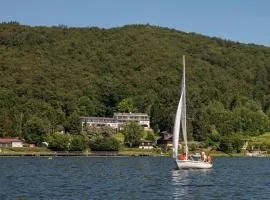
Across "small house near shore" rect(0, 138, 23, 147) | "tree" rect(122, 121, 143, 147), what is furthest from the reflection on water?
"tree" rect(122, 121, 143, 147)

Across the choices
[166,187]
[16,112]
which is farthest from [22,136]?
[166,187]

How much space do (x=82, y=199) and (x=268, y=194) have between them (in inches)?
646

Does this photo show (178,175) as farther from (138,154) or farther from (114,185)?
(138,154)

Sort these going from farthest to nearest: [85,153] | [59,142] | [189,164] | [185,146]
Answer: [59,142] → [85,153] → [185,146] → [189,164]

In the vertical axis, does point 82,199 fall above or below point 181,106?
below

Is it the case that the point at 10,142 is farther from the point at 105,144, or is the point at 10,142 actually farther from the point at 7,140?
the point at 105,144

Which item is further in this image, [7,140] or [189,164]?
[7,140]

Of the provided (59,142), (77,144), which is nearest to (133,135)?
(77,144)

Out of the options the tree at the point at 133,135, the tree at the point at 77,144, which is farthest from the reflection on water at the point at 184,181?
the tree at the point at 133,135

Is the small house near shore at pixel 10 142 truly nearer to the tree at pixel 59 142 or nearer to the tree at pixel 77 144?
the tree at pixel 59 142

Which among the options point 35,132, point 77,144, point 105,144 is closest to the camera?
point 77,144

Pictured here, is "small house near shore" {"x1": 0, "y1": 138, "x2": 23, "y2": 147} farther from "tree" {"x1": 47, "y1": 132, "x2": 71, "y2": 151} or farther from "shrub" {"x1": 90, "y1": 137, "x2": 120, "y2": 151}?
"shrub" {"x1": 90, "y1": 137, "x2": 120, "y2": 151}

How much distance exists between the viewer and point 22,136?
18100cm

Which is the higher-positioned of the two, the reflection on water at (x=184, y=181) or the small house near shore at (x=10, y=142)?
the small house near shore at (x=10, y=142)
